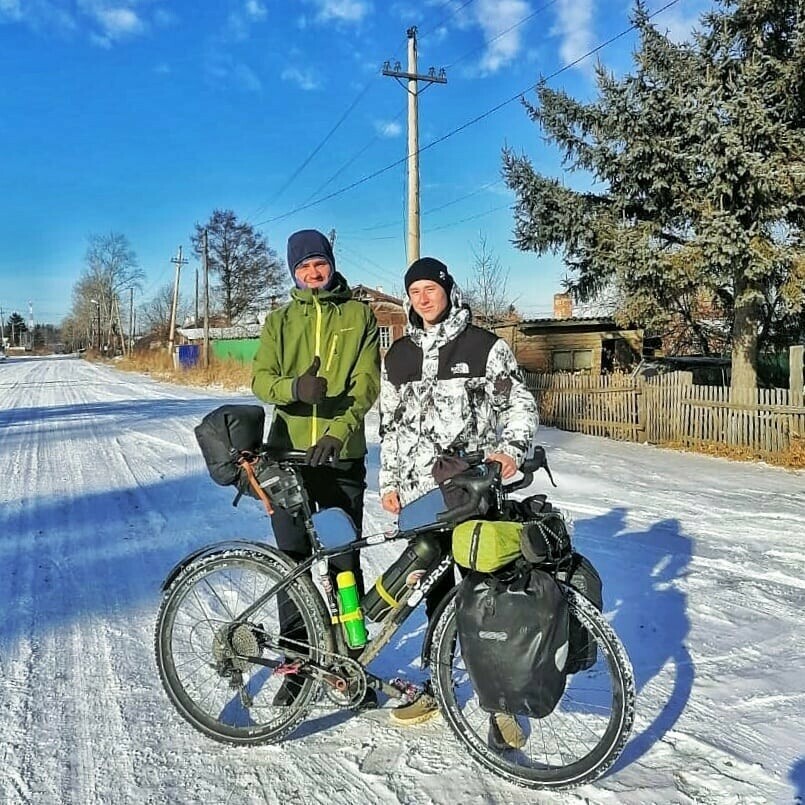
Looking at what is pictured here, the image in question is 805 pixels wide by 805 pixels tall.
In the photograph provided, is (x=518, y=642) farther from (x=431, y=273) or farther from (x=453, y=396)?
(x=431, y=273)

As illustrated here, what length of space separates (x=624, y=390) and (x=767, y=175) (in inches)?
163

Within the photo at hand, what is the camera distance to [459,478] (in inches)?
98.0

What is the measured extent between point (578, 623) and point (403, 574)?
0.67m

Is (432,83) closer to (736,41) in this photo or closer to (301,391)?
(736,41)

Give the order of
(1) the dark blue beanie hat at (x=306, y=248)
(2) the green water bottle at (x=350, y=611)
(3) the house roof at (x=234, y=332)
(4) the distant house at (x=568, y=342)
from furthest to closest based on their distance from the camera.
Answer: (3) the house roof at (x=234, y=332) < (4) the distant house at (x=568, y=342) < (1) the dark blue beanie hat at (x=306, y=248) < (2) the green water bottle at (x=350, y=611)

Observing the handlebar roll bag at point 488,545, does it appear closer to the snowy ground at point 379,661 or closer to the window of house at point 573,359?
the snowy ground at point 379,661

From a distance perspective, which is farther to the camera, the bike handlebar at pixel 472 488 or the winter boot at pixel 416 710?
the winter boot at pixel 416 710

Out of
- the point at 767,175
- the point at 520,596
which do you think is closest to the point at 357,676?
the point at 520,596

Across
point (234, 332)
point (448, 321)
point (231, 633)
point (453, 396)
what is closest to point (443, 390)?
point (453, 396)

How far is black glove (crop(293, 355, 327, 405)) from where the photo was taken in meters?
2.69

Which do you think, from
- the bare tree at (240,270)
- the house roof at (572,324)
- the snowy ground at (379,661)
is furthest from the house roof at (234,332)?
the snowy ground at (379,661)

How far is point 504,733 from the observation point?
8.34ft

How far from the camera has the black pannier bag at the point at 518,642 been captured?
7.25ft

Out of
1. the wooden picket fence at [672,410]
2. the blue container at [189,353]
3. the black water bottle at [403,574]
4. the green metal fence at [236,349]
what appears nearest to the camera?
the black water bottle at [403,574]
